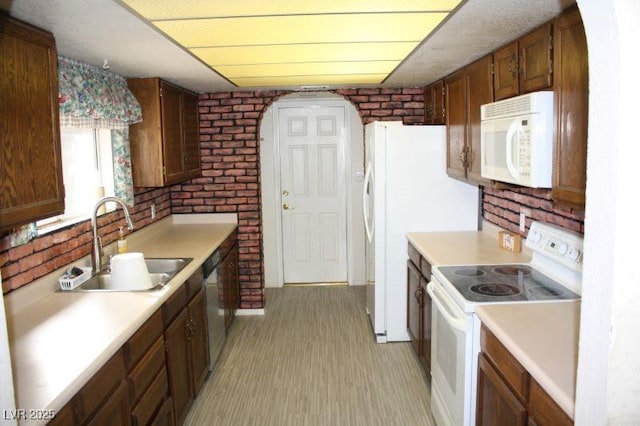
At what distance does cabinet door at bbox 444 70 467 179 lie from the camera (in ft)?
11.1

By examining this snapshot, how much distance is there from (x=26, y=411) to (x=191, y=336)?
1620 mm

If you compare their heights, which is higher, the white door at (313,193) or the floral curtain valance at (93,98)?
the floral curtain valance at (93,98)

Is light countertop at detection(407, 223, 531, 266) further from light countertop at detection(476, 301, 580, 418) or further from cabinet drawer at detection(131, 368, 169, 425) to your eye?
cabinet drawer at detection(131, 368, 169, 425)

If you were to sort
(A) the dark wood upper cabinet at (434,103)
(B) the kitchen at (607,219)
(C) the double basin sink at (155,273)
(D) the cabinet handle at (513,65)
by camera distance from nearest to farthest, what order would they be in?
1. (B) the kitchen at (607,219)
2. (D) the cabinet handle at (513,65)
3. (C) the double basin sink at (155,273)
4. (A) the dark wood upper cabinet at (434,103)

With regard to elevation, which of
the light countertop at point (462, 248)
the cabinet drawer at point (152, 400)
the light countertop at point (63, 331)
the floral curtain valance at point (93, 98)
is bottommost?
the cabinet drawer at point (152, 400)

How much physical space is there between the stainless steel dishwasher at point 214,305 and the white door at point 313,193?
6.01 ft

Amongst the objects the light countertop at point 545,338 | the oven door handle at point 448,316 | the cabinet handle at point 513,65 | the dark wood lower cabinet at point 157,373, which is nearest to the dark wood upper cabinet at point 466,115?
the cabinet handle at point 513,65

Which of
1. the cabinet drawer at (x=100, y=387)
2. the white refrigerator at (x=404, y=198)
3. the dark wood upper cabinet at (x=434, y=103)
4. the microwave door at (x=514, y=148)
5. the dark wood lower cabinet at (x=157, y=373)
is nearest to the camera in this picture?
Answer: the cabinet drawer at (x=100, y=387)

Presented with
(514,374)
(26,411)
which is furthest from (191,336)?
(514,374)

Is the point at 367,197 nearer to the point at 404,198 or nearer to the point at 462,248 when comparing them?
the point at 404,198

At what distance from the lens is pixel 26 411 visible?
143 centimetres

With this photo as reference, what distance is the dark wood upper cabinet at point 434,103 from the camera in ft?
13.0

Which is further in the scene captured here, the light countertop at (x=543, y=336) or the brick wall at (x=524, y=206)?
the brick wall at (x=524, y=206)

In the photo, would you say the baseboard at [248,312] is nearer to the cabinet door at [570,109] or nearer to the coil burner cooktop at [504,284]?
the coil burner cooktop at [504,284]
